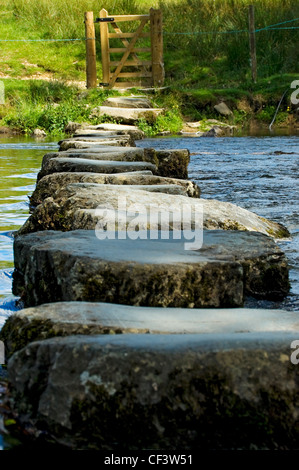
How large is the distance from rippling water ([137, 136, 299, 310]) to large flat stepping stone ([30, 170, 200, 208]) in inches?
27.7

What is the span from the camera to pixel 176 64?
57.9 ft

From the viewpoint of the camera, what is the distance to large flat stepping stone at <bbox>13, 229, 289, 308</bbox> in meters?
2.14

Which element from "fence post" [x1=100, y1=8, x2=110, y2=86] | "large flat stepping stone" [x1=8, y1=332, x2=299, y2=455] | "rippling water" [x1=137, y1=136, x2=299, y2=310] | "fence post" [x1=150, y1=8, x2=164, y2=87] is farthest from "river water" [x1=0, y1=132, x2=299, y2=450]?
A: "fence post" [x1=100, y1=8, x2=110, y2=86]

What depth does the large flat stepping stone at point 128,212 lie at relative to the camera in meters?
3.05

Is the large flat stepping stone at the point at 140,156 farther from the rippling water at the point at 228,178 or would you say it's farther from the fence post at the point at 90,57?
the fence post at the point at 90,57

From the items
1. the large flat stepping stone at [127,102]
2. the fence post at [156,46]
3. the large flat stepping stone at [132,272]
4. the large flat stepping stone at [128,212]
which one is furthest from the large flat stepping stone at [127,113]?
the large flat stepping stone at [132,272]

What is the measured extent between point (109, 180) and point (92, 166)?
2.02ft

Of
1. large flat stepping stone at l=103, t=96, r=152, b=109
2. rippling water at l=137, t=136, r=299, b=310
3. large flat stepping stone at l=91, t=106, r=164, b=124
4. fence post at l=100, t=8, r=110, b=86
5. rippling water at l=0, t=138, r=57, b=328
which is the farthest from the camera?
→ fence post at l=100, t=8, r=110, b=86

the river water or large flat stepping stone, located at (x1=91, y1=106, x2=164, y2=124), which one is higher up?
large flat stepping stone, located at (x1=91, y1=106, x2=164, y2=124)

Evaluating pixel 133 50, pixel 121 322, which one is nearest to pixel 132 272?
pixel 121 322

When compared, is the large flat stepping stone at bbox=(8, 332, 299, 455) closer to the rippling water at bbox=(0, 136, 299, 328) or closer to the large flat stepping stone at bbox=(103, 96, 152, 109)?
the rippling water at bbox=(0, 136, 299, 328)

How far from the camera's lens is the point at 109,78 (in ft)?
53.1

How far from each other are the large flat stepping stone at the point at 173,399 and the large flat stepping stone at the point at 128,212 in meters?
1.40

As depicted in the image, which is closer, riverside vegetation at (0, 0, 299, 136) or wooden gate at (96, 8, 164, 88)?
riverside vegetation at (0, 0, 299, 136)
